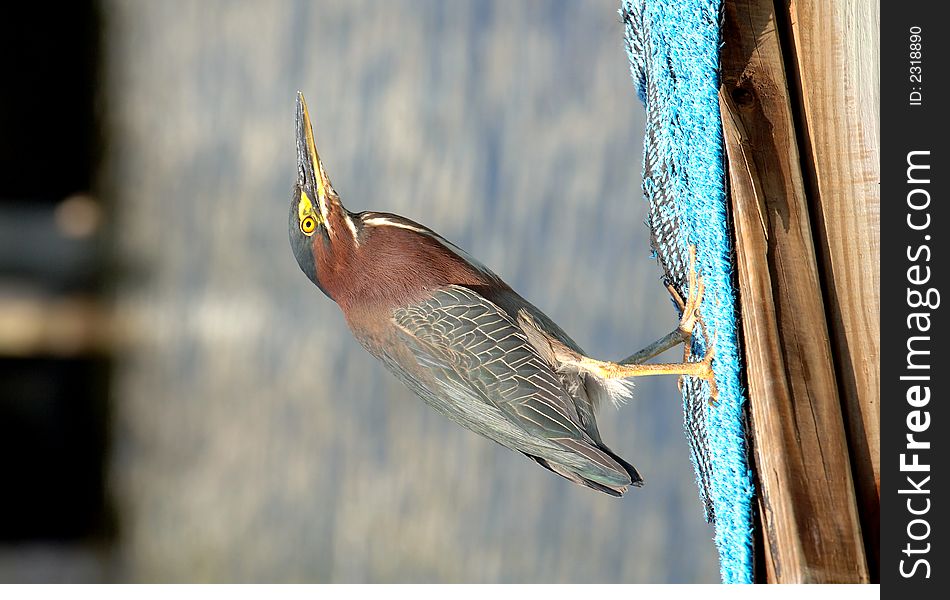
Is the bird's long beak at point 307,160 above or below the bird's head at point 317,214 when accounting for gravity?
above

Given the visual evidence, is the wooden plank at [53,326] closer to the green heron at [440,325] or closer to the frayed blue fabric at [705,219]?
the green heron at [440,325]

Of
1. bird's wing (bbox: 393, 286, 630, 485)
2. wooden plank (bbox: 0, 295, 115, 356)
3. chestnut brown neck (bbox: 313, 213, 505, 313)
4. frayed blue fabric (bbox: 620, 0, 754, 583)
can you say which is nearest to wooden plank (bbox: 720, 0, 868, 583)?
frayed blue fabric (bbox: 620, 0, 754, 583)

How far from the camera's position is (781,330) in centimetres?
48

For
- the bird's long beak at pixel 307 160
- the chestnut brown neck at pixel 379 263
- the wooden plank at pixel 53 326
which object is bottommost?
the wooden plank at pixel 53 326

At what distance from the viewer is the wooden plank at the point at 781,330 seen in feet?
1.51

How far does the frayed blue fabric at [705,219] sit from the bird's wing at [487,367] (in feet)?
0.26

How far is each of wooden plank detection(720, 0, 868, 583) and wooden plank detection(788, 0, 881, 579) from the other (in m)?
0.02

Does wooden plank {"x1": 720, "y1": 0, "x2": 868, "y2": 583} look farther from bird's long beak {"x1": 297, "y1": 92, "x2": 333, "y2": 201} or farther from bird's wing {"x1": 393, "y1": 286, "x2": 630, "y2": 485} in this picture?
bird's long beak {"x1": 297, "y1": 92, "x2": 333, "y2": 201}

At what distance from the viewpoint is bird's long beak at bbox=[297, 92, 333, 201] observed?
0.53m

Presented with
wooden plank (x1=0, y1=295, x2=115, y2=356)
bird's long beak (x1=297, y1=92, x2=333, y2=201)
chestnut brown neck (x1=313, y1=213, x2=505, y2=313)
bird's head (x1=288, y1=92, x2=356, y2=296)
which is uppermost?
bird's long beak (x1=297, y1=92, x2=333, y2=201)

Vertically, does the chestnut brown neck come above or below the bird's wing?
above

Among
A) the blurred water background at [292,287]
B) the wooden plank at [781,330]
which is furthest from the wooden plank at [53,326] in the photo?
the wooden plank at [781,330]

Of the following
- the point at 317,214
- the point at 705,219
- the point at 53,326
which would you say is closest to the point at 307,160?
the point at 317,214

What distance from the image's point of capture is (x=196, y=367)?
150 cm
